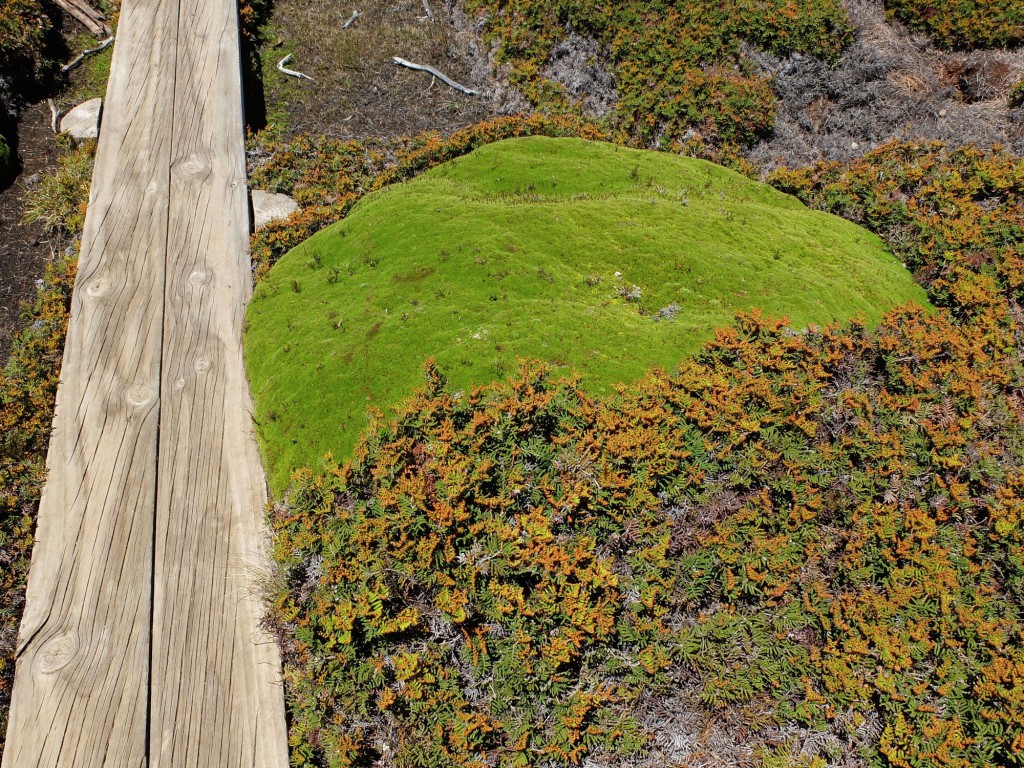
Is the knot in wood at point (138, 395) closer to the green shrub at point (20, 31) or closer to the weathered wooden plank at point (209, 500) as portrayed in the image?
Answer: the weathered wooden plank at point (209, 500)

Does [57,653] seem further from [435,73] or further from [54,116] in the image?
[435,73]

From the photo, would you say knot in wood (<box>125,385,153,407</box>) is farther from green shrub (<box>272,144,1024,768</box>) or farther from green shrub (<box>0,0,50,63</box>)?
green shrub (<box>0,0,50,63</box>)

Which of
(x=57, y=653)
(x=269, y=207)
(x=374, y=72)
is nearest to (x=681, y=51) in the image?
(x=374, y=72)

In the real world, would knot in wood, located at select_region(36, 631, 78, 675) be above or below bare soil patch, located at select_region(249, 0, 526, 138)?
below

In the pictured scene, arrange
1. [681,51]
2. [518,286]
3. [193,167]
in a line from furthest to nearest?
[681,51] < [193,167] < [518,286]

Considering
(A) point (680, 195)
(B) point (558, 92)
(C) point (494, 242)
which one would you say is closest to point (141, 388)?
(C) point (494, 242)

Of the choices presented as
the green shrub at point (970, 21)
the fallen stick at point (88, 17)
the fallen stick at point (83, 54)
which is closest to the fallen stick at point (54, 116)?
the fallen stick at point (83, 54)

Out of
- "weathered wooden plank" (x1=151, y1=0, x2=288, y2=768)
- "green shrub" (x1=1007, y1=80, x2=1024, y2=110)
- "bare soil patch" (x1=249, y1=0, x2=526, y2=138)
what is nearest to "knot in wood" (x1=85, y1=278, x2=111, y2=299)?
"weathered wooden plank" (x1=151, y1=0, x2=288, y2=768)
